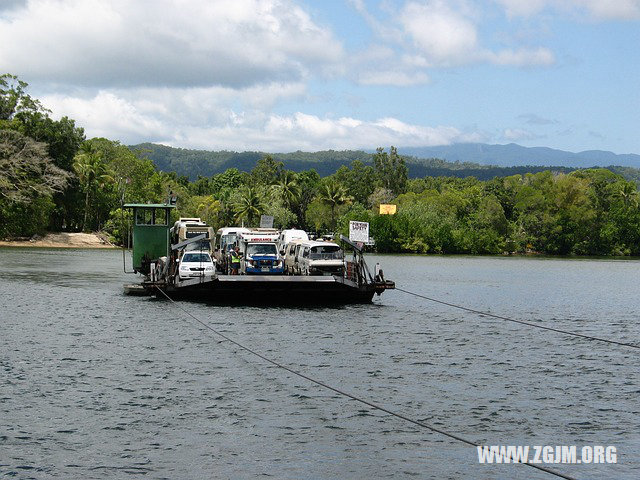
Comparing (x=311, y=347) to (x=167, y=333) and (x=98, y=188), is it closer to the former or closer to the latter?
(x=167, y=333)

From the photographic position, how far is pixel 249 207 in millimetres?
149750

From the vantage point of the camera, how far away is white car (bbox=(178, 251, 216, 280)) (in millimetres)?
42625

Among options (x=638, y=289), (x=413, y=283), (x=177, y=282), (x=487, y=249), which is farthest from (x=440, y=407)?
(x=487, y=249)

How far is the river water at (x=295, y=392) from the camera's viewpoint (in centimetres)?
1490

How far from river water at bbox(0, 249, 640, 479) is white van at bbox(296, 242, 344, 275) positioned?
2.08 meters

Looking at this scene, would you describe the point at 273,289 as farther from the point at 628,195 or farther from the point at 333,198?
the point at 628,195

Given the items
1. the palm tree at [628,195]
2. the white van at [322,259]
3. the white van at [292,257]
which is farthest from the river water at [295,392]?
the palm tree at [628,195]

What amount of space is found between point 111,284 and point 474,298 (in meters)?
24.3

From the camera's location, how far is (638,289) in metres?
69.0

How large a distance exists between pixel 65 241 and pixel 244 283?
89.0m

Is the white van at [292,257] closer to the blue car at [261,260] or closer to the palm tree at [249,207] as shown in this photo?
the blue car at [261,260]

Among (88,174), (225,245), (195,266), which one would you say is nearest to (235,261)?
(195,266)

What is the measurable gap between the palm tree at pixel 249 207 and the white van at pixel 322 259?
105464mm

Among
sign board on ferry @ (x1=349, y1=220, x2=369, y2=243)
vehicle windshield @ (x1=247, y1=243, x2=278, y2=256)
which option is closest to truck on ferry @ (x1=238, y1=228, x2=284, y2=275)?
vehicle windshield @ (x1=247, y1=243, x2=278, y2=256)
